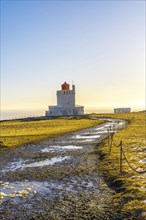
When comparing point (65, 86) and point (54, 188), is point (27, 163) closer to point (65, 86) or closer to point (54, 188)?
point (54, 188)

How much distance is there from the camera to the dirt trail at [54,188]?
13586mm

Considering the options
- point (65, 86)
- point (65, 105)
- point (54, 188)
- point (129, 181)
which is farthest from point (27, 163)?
point (65, 86)

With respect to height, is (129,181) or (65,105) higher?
(65,105)

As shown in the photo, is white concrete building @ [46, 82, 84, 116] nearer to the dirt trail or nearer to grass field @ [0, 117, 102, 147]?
grass field @ [0, 117, 102, 147]

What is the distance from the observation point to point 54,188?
1769 centimetres

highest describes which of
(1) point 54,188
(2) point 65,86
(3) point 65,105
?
(2) point 65,86

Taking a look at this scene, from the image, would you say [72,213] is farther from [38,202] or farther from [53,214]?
[38,202]

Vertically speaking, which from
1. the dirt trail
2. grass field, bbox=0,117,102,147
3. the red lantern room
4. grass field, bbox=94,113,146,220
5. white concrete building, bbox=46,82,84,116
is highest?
the red lantern room

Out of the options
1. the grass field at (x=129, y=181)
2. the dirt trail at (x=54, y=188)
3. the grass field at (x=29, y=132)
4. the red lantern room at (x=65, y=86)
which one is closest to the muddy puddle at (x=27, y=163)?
the dirt trail at (x=54, y=188)

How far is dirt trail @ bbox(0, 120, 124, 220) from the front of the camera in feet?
44.6

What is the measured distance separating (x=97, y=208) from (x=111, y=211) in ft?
2.56

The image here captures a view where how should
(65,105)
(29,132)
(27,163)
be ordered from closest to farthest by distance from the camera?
(27,163), (29,132), (65,105)

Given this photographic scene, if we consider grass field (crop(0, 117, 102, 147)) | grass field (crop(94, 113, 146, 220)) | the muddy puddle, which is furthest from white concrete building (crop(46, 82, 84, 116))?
the muddy puddle

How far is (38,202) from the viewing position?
49.8 feet
